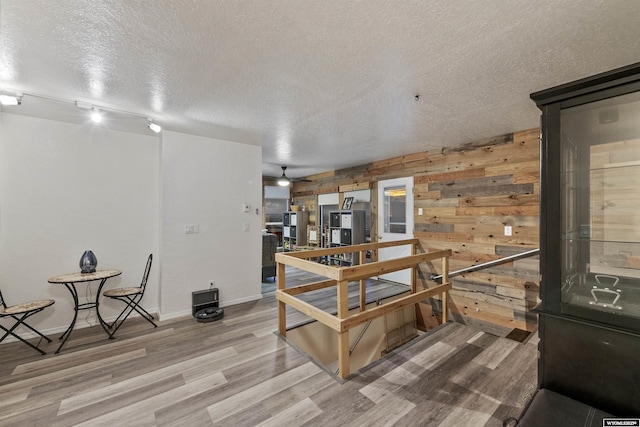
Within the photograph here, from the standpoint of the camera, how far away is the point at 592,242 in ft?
4.89

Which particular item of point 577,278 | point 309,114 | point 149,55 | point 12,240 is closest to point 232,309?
point 12,240

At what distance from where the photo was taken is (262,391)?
197 cm

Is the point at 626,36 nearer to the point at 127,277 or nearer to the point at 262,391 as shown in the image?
the point at 262,391

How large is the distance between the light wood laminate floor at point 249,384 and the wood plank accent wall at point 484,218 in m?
0.95

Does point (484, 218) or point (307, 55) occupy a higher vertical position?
point (307, 55)

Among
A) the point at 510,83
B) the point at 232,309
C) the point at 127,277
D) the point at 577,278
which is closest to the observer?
the point at 577,278

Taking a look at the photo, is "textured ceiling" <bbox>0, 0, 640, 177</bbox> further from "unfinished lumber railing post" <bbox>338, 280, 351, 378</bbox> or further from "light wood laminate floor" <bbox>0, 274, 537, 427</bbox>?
"light wood laminate floor" <bbox>0, 274, 537, 427</bbox>

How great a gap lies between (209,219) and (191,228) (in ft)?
0.87

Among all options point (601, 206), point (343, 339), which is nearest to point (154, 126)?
point (343, 339)

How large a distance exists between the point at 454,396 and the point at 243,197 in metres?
3.42

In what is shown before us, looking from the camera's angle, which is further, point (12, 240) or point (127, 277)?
point (127, 277)

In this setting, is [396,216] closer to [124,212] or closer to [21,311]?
[124,212]

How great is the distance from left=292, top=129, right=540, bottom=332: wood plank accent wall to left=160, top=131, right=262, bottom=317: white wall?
288 cm

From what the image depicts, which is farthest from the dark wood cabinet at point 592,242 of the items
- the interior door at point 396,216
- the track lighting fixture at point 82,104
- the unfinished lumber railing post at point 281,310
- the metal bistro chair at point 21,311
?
the metal bistro chair at point 21,311
